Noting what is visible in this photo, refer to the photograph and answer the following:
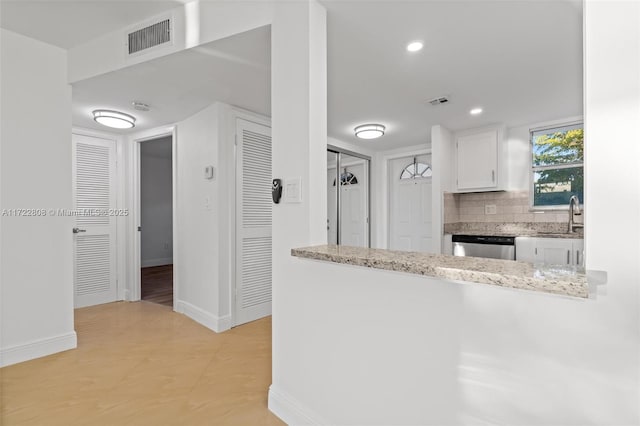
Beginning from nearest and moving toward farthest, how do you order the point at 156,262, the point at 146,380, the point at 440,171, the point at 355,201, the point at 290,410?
the point at 290,410 < the point at 146,380 < the point at 440,171 < the point at 355,201 < the point at 156,262

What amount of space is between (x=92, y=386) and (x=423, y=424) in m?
2.01

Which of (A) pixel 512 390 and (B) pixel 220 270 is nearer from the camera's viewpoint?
(A) pixel 512 390

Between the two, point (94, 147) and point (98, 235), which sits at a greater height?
point (94, 147)

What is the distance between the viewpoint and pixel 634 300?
2.61ft

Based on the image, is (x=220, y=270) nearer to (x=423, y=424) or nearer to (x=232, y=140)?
(x=232, y=140)

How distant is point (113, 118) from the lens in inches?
122

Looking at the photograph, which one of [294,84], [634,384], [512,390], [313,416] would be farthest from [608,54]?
[313,416]

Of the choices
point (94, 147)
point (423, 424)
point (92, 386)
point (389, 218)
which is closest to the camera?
point (423, 424)

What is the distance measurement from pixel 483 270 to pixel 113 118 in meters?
3.56

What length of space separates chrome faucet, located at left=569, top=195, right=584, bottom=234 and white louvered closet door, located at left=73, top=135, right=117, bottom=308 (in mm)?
5352

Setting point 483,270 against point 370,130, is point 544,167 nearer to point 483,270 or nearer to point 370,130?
point 370,130

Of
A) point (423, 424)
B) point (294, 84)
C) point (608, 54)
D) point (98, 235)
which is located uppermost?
point (294, 84)

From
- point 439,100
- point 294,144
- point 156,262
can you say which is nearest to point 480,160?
point 439,100

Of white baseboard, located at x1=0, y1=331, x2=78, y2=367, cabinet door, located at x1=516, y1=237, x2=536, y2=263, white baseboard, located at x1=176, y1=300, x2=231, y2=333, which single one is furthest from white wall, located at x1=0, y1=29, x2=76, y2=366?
cabinet door, located at x1=516, y1=237, x2=536, y2=263
